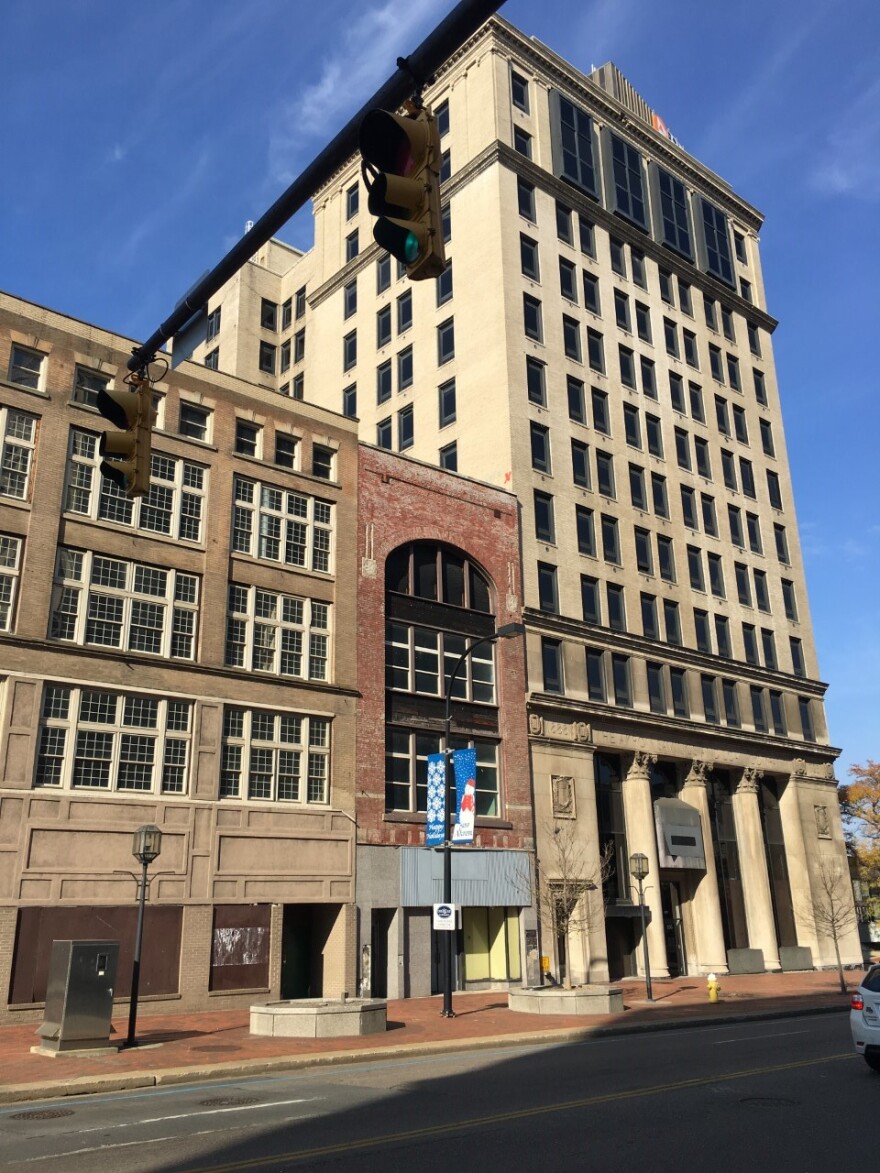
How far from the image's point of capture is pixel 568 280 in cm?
5172

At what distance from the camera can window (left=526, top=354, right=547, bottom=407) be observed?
4709cm

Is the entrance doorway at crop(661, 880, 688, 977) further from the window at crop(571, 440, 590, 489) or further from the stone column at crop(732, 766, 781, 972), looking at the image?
the window at crop(571, 440, 590, 489)

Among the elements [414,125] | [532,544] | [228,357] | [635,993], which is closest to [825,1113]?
[414,125]

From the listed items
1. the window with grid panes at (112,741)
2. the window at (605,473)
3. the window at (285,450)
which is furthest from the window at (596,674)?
the window with grid panes at (112,741)

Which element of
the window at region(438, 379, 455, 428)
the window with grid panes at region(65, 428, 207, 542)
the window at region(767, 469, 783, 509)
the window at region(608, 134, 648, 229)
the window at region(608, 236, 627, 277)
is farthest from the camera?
the window at region(767, 469, 783, 509)

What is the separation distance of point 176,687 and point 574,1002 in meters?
14.5

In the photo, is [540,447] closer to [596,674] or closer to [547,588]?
[547,588]

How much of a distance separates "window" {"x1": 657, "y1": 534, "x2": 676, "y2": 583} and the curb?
27.4 metres

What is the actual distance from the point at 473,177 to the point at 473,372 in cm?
1114

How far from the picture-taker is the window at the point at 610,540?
48.2m

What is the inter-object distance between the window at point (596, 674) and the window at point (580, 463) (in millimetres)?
8068

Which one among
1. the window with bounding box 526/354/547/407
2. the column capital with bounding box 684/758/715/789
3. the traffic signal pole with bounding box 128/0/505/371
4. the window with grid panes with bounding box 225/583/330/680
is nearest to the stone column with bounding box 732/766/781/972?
the column capital with bounding box 684/758/715/789

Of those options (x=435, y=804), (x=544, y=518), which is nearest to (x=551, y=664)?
(x=544, y=518)

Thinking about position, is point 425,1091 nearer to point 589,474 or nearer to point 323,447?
point 323,447
